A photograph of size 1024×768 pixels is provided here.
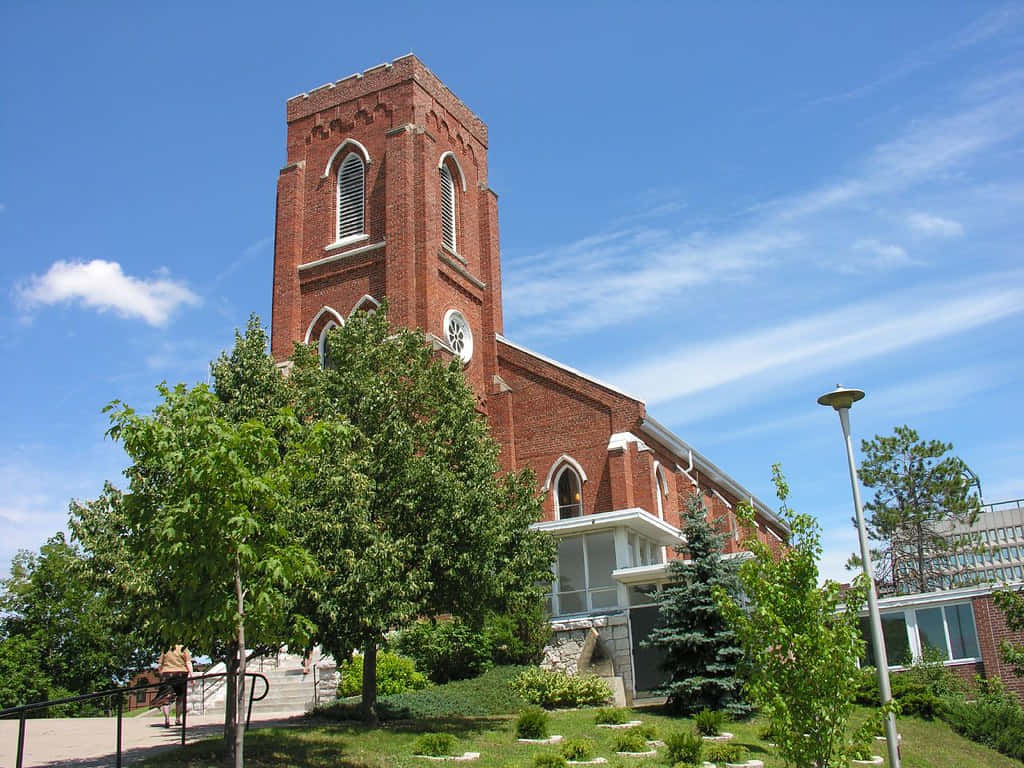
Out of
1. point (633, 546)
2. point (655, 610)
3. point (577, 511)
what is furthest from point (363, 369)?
point (577, 511)

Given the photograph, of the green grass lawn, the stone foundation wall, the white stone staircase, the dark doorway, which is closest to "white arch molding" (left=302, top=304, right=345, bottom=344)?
the white stone staircase

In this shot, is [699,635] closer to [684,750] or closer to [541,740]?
[541,740]

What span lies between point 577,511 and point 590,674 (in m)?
9.56

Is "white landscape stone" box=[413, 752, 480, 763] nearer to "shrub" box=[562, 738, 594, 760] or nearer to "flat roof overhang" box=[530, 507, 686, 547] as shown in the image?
"shrub" box=[562, 738, 594, 760]

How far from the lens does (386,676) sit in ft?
70.4

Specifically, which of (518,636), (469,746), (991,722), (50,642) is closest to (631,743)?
(469,746)

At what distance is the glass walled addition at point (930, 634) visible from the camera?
24.2 m

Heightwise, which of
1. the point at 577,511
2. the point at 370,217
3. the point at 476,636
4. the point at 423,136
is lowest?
the point at 476,636

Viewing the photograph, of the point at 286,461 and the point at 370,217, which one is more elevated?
the point at 370,217

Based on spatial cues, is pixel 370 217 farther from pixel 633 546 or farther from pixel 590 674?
pixel 590 674

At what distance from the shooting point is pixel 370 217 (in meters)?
31.7

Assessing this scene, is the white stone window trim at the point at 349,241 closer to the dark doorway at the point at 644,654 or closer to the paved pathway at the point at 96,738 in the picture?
the dark doorway at the point at 644,654

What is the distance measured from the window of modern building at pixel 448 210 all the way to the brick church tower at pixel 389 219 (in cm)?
5

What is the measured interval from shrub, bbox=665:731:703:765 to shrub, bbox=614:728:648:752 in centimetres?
56
